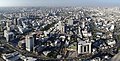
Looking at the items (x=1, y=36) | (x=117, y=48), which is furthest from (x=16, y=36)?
(x=117, y=48)

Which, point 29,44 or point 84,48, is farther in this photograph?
point 29,44

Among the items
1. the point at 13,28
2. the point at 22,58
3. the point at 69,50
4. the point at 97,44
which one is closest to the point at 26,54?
the point at 22,58

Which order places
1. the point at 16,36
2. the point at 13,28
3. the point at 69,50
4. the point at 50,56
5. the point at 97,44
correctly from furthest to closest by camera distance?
the point at 13,28, the point at 16,36, the point at 97,44, the point at 69,50, the point at 50,56

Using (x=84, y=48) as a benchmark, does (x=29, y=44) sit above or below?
above

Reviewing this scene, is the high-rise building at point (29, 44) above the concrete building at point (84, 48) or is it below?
above

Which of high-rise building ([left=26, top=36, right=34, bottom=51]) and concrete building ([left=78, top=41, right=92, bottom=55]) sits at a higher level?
high-rise building ([left=26, top=36, right=34, bottom=51])

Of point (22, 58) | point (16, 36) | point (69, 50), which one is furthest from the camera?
point (16, 36)

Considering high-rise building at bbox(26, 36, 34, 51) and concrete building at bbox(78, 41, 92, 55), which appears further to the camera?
high-rise building at bbox(26, 36, 34, 51)

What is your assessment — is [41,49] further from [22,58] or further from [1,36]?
[1,36]

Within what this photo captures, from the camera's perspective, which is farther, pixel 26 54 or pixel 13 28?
pixel 13 28

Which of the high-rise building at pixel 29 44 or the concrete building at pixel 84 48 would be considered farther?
the high-rise building at pixel 29 44
